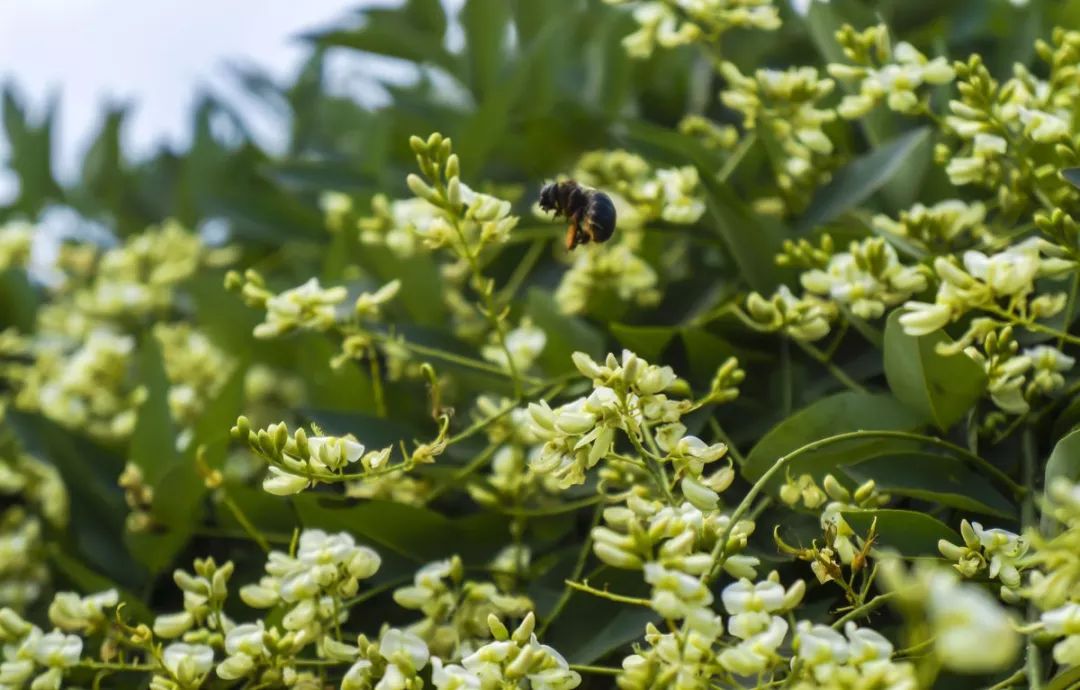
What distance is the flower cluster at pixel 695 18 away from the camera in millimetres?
1123

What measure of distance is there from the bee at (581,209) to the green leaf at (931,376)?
0.76 feet

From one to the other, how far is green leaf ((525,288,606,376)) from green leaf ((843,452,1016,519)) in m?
0.32

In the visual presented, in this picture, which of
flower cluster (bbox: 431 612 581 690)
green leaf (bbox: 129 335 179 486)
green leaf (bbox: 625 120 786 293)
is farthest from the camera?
green leaf (bbox: 129 335 179 486)

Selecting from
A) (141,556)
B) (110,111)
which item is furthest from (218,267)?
(141,556)

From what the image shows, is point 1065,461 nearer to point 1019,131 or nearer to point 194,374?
point 1019,131

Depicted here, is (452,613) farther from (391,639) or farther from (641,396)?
(641,396)

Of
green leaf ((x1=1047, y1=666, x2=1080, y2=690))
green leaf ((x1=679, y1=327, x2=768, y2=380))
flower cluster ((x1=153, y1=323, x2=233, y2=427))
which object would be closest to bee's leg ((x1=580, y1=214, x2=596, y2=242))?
green leaf ((x1=679, y1=327, x2=768, y2=380))

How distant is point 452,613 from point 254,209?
3.03 feet

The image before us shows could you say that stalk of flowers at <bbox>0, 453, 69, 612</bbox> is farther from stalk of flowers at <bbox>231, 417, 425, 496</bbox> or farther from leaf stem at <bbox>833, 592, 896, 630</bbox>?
leaf stem at <bbox>833, 592, 896, 630</bbox>

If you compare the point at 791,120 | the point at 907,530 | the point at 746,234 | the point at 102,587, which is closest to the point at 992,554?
the point at 907,530

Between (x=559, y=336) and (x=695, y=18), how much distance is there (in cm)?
33

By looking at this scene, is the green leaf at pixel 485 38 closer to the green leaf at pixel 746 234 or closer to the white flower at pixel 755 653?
the green leaf at pixel 746 234

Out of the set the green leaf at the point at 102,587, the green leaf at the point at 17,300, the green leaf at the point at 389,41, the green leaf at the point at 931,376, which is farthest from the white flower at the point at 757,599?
the green leaf at the point at 17,300

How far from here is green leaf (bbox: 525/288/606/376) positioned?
3.64ft
